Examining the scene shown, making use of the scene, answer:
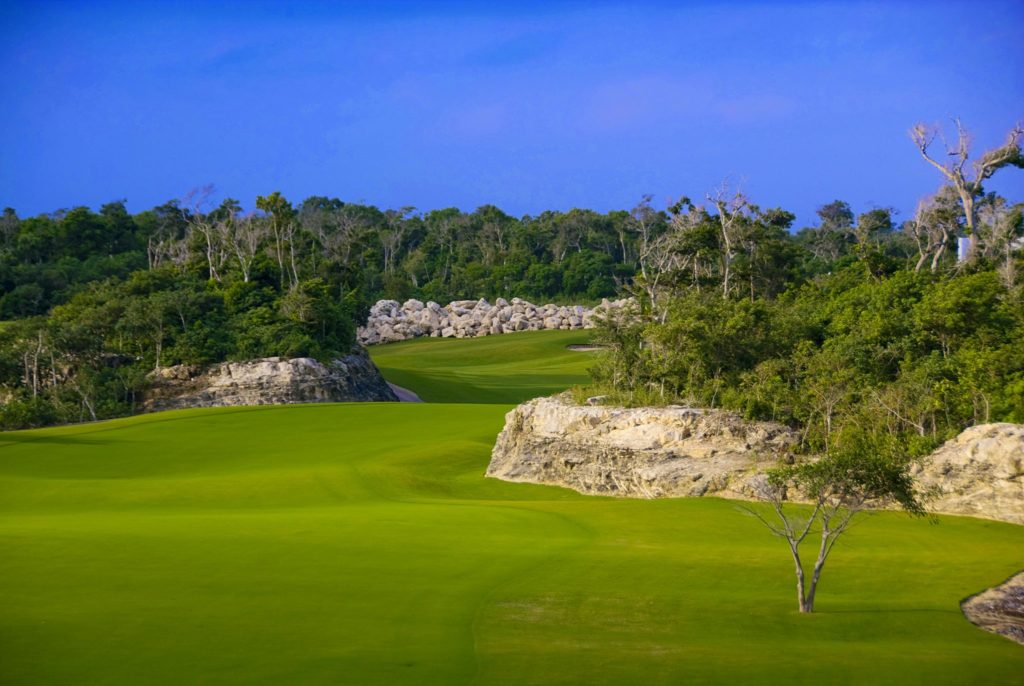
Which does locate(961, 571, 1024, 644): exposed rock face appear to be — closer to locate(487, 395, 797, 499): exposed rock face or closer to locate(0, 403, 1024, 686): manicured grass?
locate(0, 403, 1024, 686): manicured grass

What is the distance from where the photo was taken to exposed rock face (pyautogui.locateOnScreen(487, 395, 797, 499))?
113 ft

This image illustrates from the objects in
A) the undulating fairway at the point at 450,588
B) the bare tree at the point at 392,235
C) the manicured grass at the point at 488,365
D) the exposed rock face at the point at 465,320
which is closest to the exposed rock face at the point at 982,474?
the undulating fairway at the point at 450,588

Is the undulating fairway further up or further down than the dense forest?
further down

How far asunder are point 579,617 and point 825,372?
21596 mm

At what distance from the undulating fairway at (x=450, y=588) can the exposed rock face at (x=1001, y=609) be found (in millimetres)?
387

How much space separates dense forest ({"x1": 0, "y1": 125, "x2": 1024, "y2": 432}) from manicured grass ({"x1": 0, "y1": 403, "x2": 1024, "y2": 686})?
6.80 meters

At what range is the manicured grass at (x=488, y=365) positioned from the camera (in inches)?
3073

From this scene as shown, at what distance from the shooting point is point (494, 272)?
133250 millimetres

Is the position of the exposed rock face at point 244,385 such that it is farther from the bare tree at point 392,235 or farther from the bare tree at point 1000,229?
the bare tree at point 392,235

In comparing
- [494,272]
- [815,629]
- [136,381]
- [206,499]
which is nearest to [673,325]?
[206,499]

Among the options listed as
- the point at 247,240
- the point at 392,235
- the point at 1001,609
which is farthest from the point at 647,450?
the point at 392,235

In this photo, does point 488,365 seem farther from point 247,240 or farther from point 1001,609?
point 1001,609

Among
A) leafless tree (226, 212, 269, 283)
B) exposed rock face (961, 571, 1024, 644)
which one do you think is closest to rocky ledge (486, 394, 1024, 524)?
exposed rock face (961, 571, 1024, 644)

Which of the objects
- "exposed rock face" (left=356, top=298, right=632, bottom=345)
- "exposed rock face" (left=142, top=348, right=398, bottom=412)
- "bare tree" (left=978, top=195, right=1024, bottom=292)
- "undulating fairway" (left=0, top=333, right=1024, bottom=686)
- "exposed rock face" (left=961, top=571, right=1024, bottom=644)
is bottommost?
"exposed rock face" (left=961, top=571, right=1024, bottom=644)
